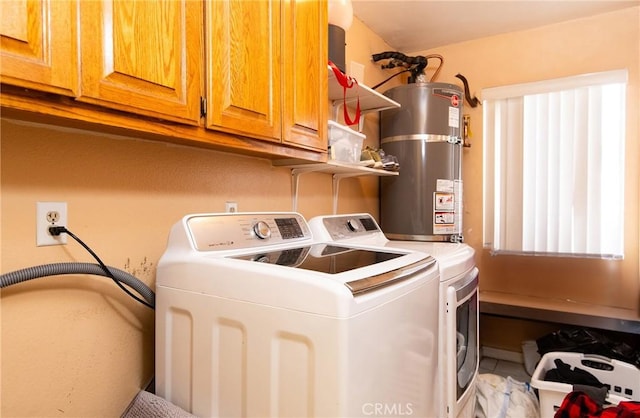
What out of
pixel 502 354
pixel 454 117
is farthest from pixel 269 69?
pixel 502 354

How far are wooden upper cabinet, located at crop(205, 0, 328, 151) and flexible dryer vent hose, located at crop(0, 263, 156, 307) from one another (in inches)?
20.7

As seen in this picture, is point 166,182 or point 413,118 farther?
point 413,118

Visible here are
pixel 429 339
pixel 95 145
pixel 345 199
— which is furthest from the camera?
pixel 345 199

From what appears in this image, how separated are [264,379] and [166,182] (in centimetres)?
77

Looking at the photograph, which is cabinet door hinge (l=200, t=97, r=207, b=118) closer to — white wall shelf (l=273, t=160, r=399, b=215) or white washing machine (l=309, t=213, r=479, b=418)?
white wall shelf (l=273, t=160, r=399, b=215)

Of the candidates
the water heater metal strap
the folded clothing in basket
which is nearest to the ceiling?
the water heater metal strap

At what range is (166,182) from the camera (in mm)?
1312

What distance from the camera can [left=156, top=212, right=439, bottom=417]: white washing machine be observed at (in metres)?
0.81

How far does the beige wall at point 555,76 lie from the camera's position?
2402 mm

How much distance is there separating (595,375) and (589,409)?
1.84 feet

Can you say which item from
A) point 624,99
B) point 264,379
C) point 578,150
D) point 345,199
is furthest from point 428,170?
point 264,379

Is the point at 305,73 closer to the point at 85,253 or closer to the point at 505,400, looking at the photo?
the point at 85,253

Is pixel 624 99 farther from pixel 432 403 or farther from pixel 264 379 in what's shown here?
pixel 264 379

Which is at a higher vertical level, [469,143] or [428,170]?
[469,143]
